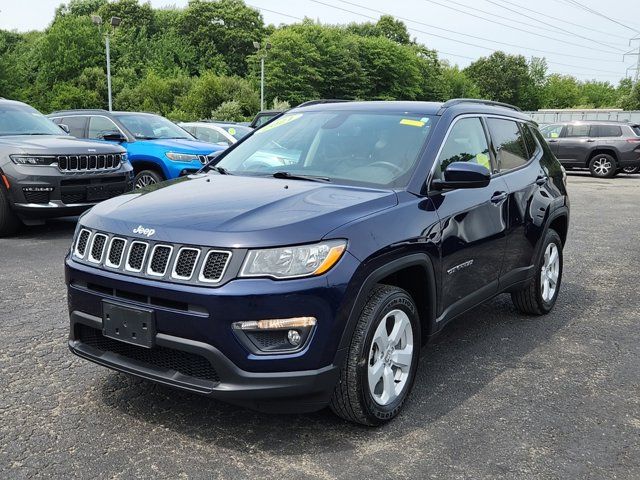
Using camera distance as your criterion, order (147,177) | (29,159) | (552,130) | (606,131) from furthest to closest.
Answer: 1. (552,130)
2. (606,131)
3. (147,177)
4. (29,159)

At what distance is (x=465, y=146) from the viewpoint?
421 centimetres

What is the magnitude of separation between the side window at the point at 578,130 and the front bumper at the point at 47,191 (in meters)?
16.9

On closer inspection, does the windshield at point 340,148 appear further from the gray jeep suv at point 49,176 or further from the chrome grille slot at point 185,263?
the gray jeep suv at point 49,176

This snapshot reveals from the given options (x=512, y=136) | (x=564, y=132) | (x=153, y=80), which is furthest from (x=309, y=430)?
(x=153, y=80)

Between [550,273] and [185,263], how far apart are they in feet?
12.1

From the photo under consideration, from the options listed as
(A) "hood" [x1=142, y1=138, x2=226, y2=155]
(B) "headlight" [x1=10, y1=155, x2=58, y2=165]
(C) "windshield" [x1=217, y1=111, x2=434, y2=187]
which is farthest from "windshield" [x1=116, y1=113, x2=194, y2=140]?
(C) "windshield" [x1=217, y1=111, x2=434, y2=187]

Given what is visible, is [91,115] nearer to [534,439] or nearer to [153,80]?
[534,439]

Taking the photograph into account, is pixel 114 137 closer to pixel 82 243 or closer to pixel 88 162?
pixel 88 162

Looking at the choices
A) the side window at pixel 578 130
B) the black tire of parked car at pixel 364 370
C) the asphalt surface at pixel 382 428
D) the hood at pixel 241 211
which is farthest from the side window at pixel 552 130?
the black tire of parked car at pixel 364 370

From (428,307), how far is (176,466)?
1587 mm

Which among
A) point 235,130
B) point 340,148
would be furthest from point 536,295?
point 235,130

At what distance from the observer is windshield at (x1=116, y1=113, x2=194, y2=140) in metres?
11.1

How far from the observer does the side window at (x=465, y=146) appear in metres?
3.93

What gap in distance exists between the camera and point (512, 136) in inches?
197
